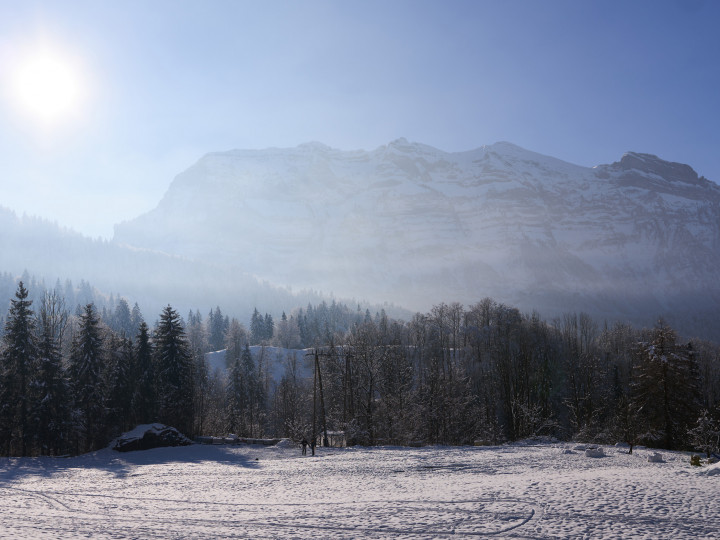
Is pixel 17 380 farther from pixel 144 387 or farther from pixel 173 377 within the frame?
pixel 173 377

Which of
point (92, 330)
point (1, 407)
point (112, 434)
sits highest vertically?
point (92, 330)

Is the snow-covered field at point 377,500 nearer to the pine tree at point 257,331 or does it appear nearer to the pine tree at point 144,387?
the pine tree at point 144,387

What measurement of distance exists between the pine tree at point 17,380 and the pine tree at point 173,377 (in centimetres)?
1216

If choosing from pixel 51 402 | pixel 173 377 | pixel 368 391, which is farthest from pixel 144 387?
pixel 368 391

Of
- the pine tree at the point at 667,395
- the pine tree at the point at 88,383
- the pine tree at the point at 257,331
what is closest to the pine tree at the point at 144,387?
the pine tree at the point at 88,383

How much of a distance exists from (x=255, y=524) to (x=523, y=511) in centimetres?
814

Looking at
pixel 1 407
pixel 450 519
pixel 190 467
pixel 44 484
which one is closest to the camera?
pixel 450 519

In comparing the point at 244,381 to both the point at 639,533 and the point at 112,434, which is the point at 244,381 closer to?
the point at 112,434

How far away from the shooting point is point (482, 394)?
2557 inches

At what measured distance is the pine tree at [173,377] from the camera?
48.6 meters

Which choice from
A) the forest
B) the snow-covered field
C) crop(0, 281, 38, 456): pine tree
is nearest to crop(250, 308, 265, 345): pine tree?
the forest

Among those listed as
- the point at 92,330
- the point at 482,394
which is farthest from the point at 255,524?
the point at 482,394

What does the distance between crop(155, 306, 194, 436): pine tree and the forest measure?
0.12 m

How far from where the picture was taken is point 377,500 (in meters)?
17.4
